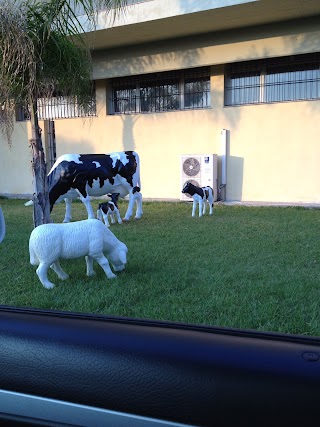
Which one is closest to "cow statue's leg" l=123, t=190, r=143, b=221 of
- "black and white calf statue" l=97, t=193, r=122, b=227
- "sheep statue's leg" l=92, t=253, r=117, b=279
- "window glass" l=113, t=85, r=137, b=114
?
"black and white calf statue" l=97, t=193, r=122, b=227

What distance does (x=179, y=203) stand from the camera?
12.5 metres

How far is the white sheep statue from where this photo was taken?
4.08m

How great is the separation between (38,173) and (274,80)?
869cm

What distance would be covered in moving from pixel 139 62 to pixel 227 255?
30.5 ft

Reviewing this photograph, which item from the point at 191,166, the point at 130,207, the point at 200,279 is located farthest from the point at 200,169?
the point at 200,279

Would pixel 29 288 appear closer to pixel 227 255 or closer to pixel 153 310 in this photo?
pixel 153 310

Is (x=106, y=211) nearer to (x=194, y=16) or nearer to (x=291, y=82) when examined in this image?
(x=194, y=16)

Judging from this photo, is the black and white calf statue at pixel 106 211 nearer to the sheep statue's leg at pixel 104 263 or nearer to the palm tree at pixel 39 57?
the palm tree at pixel 39 57

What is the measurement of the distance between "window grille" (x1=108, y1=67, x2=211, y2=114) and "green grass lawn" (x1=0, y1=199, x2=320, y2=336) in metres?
6.53

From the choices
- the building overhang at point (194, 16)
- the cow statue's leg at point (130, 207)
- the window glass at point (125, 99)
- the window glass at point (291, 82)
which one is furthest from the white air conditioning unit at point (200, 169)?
the building overhang at point (194, 16)

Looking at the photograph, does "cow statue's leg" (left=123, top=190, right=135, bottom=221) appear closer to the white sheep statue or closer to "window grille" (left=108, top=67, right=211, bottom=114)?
the white sheep statue

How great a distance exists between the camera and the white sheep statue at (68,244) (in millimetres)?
4078

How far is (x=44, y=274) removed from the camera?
4.27 metres

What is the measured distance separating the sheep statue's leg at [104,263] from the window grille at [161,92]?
950 centimetres
